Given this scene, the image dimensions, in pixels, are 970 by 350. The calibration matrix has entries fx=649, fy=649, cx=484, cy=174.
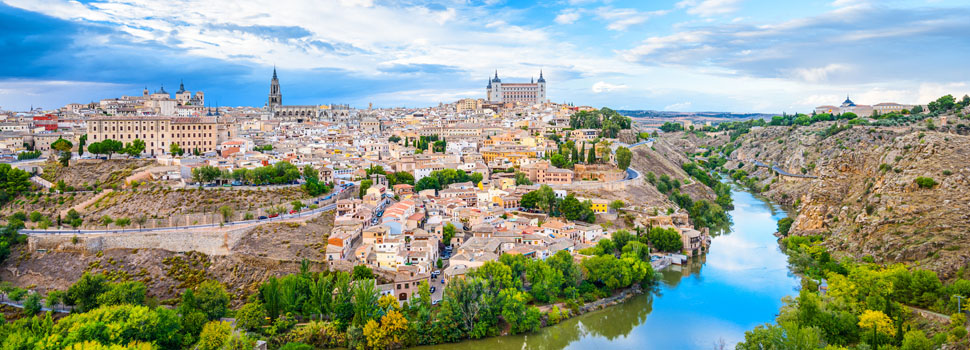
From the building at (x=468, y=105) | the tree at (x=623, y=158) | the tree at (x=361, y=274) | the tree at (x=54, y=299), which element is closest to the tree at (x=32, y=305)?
the tree at (x=54, y=299)

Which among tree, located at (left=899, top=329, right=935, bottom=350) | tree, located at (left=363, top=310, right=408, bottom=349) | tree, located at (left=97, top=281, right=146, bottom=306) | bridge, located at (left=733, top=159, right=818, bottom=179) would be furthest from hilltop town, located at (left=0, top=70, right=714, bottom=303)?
tree, located at (left=899, top=329, right=935, bottom=350)

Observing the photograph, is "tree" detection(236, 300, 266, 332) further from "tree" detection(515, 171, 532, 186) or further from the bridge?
the bridge

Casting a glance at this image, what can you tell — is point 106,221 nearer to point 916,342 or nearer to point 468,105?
point 916,342

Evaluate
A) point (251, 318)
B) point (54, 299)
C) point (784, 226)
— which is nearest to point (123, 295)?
point (54, 299)

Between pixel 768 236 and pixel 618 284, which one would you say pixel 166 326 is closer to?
pixel 618 284

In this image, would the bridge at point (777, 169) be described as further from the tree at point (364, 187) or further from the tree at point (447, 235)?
the tree at point (364, 187)
